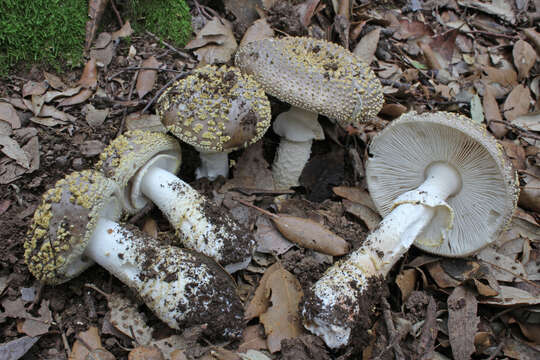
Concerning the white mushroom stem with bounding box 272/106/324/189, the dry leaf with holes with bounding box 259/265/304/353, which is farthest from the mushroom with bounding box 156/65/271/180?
the dry leaf with holes with bounding box 259/265/304/353

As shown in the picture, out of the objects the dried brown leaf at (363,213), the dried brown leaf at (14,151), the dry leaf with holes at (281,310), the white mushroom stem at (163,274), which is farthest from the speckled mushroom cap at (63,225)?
the dried brown leaf at (363,213)

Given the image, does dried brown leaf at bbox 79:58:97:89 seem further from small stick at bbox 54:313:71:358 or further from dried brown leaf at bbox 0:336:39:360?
dried brown leaf at bbox 0:336:39:360

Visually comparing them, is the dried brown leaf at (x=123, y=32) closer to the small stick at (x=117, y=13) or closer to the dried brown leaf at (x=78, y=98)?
the small stick at (x=117, y=13)

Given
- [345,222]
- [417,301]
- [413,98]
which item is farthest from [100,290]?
[413,98]

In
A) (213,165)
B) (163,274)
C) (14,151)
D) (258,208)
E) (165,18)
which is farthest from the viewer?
(165,18)

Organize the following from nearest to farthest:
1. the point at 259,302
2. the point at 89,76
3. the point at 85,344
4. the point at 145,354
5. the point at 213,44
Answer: the point at 145,354, the point at 85,344, the point at 259,302, the point at 89,76, the point at 213,44

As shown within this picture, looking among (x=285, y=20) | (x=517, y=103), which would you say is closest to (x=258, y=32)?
(x=285, y=20)

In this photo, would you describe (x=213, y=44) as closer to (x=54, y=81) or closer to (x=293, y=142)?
(x=293, y=142)
